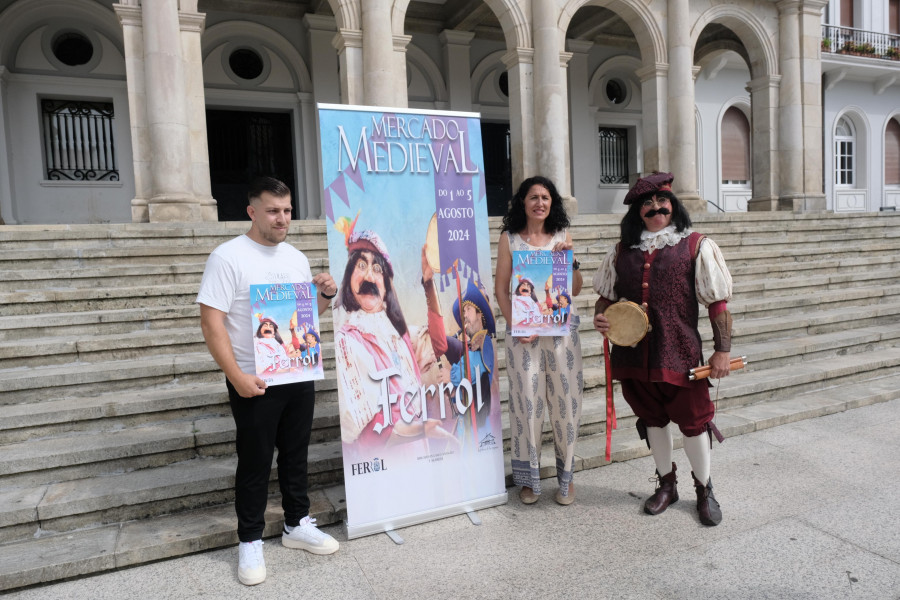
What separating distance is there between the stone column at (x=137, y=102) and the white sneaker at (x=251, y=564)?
7.19 m

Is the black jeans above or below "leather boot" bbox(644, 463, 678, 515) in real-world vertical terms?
above

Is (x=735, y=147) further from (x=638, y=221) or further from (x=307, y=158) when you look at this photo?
(x=638, y=221)

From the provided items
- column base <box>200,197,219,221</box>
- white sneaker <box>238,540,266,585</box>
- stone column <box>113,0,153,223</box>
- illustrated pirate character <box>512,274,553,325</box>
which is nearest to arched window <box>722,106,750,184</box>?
column base <box>200,197,219,221</box>

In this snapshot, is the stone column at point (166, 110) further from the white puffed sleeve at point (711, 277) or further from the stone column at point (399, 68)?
the white puffed sleeve at point (711, 277)

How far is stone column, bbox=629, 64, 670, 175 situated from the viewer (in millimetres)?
12133

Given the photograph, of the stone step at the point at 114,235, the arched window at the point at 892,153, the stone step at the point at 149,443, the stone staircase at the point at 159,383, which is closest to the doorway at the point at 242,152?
the stone step at the point at 114,235

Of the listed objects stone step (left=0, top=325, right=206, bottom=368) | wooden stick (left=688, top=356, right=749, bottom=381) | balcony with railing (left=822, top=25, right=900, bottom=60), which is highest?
balcony with railing (left=822, top=25, right=900, bottom=60)

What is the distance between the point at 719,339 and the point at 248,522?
2591 mm

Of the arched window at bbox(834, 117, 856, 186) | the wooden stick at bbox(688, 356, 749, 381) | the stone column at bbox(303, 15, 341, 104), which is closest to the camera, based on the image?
the wooden stick at bbox(688, 356, 749, 381)

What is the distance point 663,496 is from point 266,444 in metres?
2.24

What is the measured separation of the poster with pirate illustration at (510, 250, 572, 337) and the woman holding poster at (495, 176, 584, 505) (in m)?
0.07

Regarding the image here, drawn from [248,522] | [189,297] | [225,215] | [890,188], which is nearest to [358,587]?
[248,522]

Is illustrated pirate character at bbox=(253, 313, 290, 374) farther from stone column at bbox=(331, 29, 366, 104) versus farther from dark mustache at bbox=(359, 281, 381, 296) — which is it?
stone column at bbox=(331, 29, 366, 104)

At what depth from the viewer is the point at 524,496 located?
140 inches
